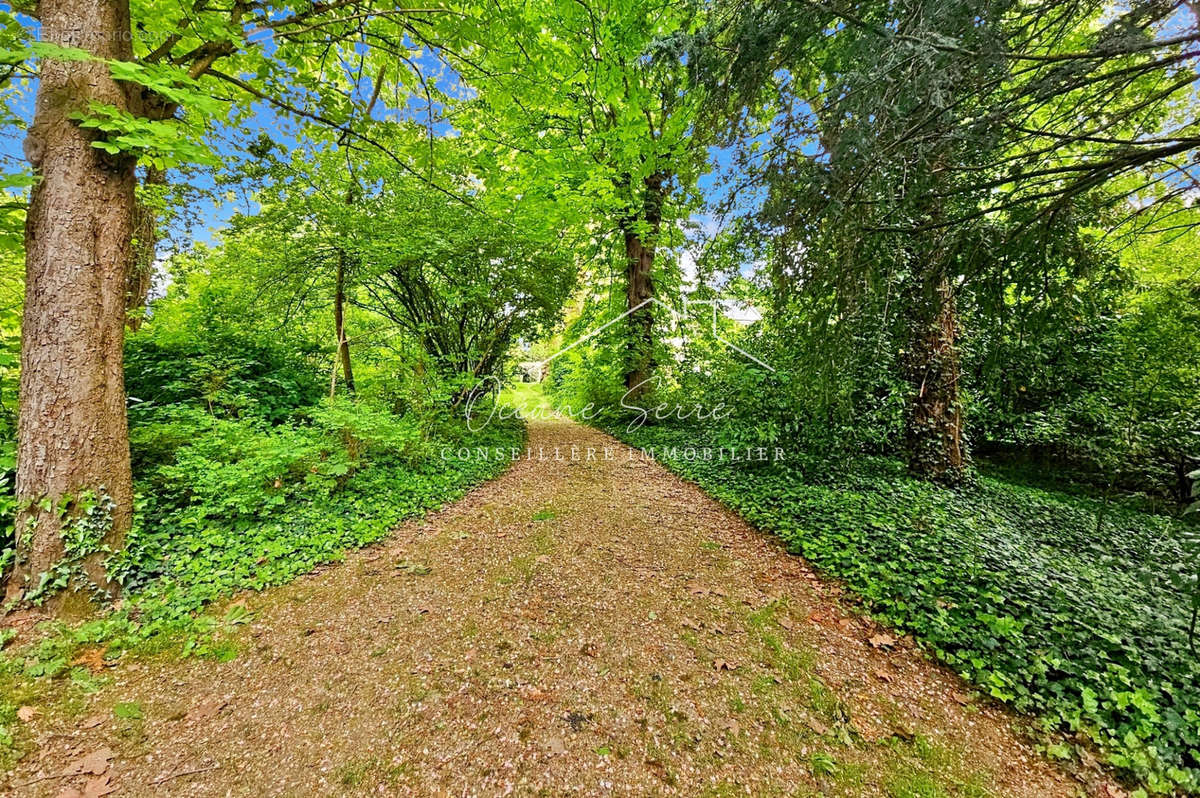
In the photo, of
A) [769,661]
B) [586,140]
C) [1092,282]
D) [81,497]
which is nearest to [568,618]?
[769,661]

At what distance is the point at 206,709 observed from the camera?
2.03m

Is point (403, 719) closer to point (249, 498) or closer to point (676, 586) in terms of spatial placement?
point (676, 586)

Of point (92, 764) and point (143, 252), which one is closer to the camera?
point (92, 764)

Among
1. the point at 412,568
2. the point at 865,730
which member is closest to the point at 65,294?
the point at 412,568

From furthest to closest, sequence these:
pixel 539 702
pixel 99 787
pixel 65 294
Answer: pixel 65 294, pixel 539 702, pixel 99 787

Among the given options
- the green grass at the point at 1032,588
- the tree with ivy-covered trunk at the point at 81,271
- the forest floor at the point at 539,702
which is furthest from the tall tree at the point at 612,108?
the forest floor at the point at 539,702

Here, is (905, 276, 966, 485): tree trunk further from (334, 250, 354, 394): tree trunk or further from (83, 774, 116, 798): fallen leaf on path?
(334, 250, 354, 394): tree trunk

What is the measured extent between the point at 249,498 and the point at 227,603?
42.9 inches

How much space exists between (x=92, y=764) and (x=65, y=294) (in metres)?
2.67

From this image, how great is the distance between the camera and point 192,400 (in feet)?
14.3

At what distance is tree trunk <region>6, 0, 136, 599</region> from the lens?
250cm

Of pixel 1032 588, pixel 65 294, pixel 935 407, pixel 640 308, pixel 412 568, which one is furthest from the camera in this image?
pixel 640 308

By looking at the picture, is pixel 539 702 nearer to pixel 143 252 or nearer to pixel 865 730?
pixel 865 730

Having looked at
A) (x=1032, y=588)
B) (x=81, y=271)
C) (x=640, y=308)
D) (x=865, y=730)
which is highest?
(x=640, y=308)
